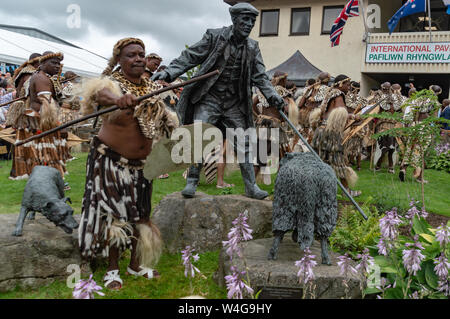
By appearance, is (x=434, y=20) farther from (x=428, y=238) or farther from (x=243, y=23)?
(x=428, y=238)

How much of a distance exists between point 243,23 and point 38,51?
13.2 meters

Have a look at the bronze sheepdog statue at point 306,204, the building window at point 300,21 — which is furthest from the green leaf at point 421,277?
the building window at point 300,21

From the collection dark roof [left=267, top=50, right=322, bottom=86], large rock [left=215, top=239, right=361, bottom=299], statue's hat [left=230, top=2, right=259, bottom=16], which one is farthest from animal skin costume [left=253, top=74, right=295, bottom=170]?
dark roof [left=267, top=50, right=322, bottom=86]

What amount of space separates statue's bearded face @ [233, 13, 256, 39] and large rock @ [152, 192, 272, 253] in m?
1.89

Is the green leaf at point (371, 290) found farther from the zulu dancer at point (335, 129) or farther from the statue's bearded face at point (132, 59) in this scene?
the zulu dancer at point (335, 129)

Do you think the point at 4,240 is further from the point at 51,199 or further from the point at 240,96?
the point at 240,96

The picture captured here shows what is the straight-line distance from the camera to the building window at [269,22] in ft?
66.4

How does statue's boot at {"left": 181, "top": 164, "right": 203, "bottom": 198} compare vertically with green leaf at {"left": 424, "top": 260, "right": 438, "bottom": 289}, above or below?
above

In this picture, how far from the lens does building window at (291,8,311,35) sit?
19562 mm

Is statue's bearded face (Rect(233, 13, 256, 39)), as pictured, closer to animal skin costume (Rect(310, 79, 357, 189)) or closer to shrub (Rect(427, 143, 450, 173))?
animal skin costume (Rect(310, 79, 357, 189))

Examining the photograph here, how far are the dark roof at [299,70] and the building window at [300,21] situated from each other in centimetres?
543

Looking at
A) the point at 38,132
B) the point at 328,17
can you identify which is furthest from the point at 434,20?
the point at 38,132

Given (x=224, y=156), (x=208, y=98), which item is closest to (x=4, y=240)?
(x=208, y=98)
